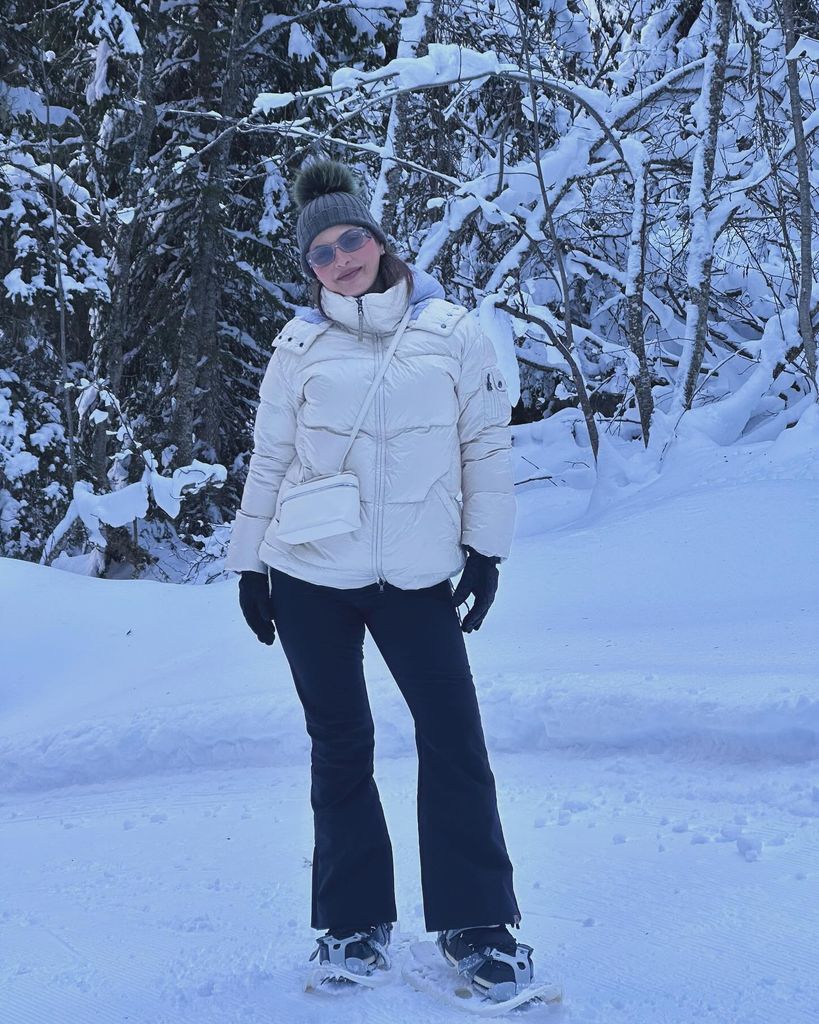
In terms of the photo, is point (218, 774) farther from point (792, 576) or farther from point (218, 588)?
point (792, 576)

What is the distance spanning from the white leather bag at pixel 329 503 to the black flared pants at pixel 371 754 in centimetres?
15

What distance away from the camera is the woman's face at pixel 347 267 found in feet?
7.37

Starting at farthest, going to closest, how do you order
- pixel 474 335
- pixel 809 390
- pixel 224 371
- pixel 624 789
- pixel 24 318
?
pixel 224 371
pixel 24 318
pixel 809 390
pixel 624 789
pixel 474 335

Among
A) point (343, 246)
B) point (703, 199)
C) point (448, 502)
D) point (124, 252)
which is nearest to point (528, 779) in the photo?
point (448, 502)

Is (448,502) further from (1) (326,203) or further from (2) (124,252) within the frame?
(2) (124,252)

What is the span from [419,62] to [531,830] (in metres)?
4.52

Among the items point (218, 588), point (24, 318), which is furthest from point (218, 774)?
point (24, 318)

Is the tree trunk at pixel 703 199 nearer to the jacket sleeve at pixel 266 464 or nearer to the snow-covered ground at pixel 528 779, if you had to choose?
the snow-covered ground at pixel 528 779

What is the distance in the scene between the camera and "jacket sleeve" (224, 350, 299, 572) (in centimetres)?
230

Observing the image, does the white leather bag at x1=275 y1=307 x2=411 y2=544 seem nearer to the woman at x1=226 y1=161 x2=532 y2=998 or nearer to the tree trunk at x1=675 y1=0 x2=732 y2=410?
Result: the woman at x1=226 y1=161 x2=532 y2=998

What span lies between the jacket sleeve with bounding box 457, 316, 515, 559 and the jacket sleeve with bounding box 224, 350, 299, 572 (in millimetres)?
391

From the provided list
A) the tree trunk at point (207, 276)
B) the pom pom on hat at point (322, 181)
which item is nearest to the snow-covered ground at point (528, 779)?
the pom pom on hat at point (322, 181)

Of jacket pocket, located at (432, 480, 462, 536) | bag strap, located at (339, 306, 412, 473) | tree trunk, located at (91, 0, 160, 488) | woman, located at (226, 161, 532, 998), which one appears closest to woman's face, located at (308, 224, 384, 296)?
woman, located at (226, 161, 532, 998)

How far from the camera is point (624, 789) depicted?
10.5 feet
